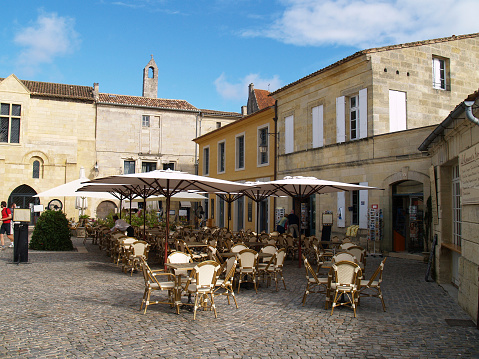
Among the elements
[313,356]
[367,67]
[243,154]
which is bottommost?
[313,356]

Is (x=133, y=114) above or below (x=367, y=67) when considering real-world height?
above

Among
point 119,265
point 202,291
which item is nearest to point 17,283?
point 119,265

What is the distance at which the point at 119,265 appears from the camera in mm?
11797

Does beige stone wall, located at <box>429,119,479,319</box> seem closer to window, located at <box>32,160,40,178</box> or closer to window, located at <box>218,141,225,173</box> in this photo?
window, located at <box>218,141,225,173</box>

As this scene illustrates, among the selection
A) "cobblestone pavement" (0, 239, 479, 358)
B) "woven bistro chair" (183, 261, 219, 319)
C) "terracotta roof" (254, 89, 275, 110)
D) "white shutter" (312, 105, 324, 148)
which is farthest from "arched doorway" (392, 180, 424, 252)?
"terracotta roof" (254, 89, 275, 110)

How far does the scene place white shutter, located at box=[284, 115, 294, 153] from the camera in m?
19.5

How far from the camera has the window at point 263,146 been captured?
21664 mm

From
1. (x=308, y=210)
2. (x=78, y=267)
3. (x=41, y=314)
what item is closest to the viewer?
(x=41, y=314)

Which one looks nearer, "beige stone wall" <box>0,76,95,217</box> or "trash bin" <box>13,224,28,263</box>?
"trash bin" <box>13,224,28,263</box>

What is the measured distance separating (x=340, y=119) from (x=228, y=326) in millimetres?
11950

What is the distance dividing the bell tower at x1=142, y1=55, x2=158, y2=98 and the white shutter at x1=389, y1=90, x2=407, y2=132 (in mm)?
29100

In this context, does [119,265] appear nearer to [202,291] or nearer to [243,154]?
[202,291]

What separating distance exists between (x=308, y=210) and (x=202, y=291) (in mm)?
12703

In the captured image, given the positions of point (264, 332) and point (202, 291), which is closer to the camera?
point (264, 332)
